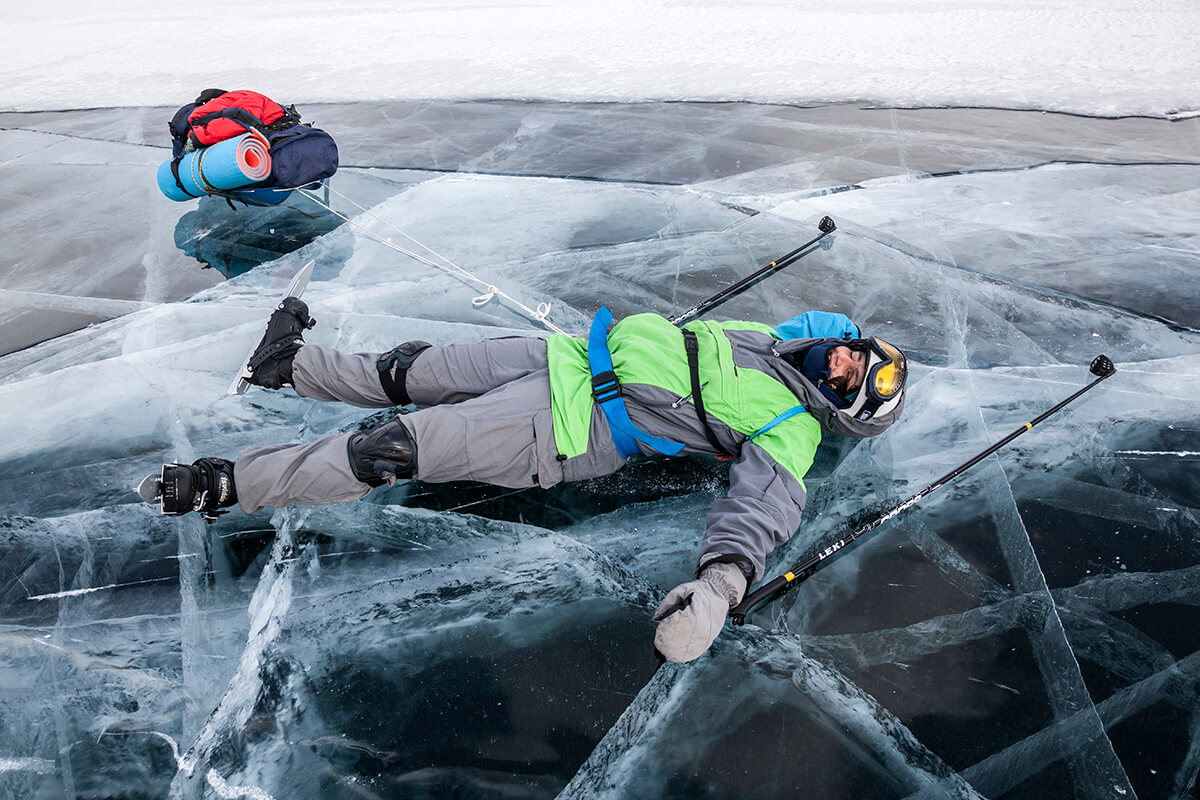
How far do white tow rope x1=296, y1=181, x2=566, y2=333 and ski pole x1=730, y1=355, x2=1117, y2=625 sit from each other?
1507mm

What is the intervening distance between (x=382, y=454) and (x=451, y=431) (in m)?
0.21

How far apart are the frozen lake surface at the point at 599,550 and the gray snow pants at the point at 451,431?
20cm

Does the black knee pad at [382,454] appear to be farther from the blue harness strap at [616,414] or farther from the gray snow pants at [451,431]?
the blue harness strap at [616,414]

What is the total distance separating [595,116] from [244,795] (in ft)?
16.5

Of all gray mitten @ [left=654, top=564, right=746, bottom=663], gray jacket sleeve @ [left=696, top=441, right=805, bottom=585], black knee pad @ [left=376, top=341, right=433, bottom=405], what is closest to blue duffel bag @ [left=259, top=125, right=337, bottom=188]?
black knee pad @ [left=376, top=341, right=433, bottom=405]

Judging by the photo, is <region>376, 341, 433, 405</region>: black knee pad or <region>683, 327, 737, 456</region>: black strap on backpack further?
<region>376, 341, 433, 405</region>: black knee pad

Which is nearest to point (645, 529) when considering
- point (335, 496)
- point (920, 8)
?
point (335, 496)

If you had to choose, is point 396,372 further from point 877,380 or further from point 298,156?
point 298,156

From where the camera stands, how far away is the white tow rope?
126 inches

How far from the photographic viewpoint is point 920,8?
8172 mm

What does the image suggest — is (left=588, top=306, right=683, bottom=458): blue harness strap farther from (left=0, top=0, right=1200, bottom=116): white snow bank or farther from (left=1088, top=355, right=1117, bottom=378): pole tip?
(left=0, top=0, right=1200, bottom=116): white snow bank

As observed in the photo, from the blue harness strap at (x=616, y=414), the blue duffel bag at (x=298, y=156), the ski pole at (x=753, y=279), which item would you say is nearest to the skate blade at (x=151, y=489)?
the blue harness strap at (x=616, y=414)

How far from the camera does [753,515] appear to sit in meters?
1.92

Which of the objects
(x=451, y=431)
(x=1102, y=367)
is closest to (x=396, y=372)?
(x=451, y=431)
